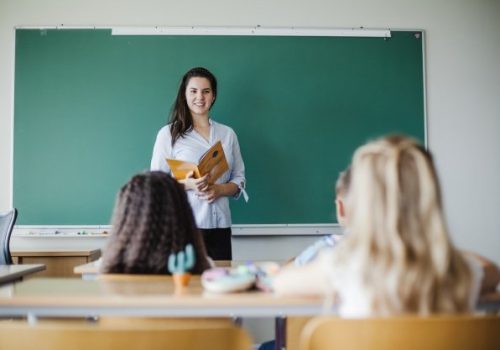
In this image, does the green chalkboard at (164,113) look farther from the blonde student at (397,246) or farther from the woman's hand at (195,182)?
the blonde student at (397,246)

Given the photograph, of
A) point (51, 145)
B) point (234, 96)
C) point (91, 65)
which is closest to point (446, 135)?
point (234, 96)

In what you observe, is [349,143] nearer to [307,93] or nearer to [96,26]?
[307,93]

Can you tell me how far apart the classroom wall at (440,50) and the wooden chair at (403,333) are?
2973 mm

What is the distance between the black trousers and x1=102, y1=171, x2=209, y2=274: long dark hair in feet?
4.43

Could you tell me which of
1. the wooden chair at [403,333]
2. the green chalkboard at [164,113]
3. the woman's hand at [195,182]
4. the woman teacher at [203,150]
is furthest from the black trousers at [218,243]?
the wooden chair at [403,333]

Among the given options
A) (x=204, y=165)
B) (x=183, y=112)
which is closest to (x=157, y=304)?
(x=204, y=165)

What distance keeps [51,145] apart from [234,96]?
1.44 meters

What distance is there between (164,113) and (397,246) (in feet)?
9.33

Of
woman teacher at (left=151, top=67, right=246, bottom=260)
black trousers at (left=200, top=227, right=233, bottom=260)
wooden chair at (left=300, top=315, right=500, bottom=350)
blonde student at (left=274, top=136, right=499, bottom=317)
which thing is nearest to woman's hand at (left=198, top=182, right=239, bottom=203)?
woman teacher at (left=151, top=67, right=246, bottom=260)

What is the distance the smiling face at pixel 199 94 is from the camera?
316cm

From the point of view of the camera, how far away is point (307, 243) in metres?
3.67

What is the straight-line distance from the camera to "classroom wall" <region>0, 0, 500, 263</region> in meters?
3.69

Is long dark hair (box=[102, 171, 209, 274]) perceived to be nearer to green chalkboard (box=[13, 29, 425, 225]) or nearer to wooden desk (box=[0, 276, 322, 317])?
wooden desk (box=[0, 276, 322, 317])

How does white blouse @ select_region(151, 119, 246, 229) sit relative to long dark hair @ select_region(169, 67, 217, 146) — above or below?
below
